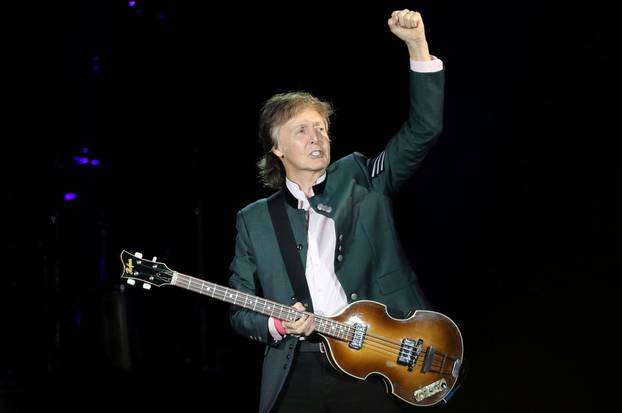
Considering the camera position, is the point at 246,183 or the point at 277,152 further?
the point at 246,183

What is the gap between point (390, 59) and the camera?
4391 millimetres

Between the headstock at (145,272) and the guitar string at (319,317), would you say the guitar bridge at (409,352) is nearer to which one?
the guitar string at (319,317)

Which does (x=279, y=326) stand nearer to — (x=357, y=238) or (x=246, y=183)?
(x=357, y=238)

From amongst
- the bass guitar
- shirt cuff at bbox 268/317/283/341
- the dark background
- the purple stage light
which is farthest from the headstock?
the purple stage light

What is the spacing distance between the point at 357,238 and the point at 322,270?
0.19m

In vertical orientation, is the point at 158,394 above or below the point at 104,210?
below

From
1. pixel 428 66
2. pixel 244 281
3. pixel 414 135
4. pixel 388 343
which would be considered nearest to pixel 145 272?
pixel 244 281

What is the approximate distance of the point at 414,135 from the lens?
8.47 feet

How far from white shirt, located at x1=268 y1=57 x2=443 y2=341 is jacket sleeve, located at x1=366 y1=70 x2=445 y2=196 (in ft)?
0.92

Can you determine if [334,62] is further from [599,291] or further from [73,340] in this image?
[73,340]

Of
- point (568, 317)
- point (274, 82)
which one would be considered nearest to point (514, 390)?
point (568, 317)

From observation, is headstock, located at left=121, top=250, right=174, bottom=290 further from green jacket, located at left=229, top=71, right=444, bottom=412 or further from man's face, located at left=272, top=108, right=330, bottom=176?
man's face, located at left=272, top=108, right=330, bottom=176

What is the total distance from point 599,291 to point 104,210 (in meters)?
4.49

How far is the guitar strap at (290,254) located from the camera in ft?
8.65
